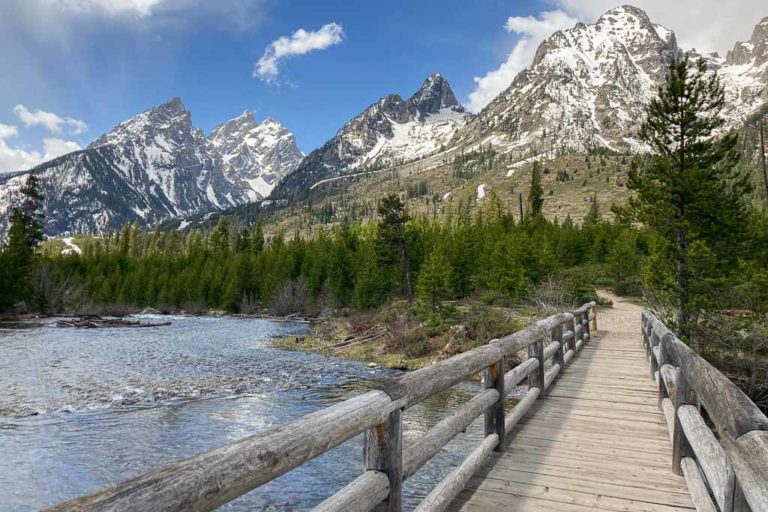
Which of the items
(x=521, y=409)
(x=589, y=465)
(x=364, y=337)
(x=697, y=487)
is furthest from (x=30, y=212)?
(x=697, y=487)

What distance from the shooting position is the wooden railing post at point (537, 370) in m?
8.42

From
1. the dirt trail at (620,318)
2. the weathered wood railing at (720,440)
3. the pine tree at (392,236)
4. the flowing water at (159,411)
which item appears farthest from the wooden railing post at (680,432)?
the pine tree at (392,236)

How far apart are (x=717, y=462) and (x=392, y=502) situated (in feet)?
6.90

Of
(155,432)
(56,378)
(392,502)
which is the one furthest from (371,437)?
(56,378)

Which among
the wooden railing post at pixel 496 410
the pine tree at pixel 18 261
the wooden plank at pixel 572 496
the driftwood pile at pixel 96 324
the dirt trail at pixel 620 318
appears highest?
the pine tree at pixel 18 261

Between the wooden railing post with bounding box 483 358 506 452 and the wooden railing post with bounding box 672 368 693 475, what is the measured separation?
1.74 m

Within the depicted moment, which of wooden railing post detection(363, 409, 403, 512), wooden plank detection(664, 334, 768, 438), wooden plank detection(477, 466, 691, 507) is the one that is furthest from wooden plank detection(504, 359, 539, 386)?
wooden railing post detection(363, 409, 403, 512)

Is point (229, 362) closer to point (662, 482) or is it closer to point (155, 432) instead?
point (155, 432)

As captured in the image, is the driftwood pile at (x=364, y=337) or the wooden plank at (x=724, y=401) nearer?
the wooden plank at (x=724, y=401)

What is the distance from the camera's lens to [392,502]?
328cm

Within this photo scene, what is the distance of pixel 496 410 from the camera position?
5.79 metres

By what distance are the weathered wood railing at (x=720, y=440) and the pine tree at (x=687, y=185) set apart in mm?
14559

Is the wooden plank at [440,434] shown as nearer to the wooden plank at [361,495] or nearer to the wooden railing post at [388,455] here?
the wooden railing post at [388,455]

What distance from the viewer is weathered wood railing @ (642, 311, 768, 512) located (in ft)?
7.24
